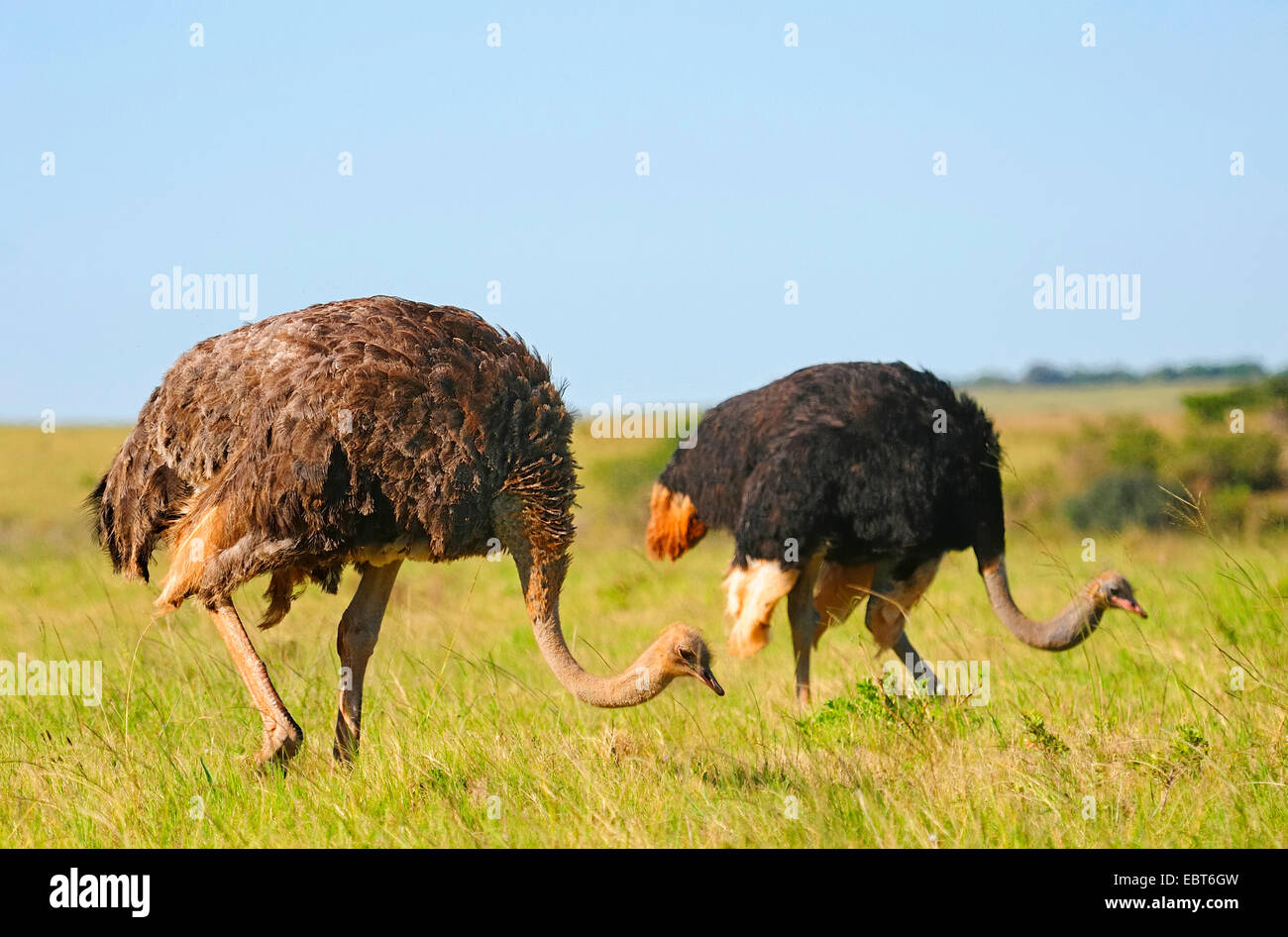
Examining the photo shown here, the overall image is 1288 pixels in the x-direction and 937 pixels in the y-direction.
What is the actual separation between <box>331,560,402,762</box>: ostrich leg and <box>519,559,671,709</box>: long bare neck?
600 millimetres

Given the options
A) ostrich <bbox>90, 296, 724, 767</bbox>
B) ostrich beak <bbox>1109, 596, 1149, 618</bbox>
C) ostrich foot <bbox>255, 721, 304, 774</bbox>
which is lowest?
ostrich foot <bbox>255, 721, 304, 774</bbox>

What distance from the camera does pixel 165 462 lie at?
6309mm

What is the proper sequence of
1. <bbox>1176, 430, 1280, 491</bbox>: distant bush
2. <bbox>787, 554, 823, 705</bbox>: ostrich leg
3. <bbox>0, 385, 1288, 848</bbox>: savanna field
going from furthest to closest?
<bbox>1176, 430, 1280, 491</bbox>: distant bush → <bbox>787, 554, 823, 705</bbox>: ostrich leg → <bbox>0, 385, 1288, 848</bbox>: savanna field

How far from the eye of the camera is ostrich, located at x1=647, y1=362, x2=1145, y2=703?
8375 millimetres

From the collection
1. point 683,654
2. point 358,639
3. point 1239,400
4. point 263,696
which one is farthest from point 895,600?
point 1239,400

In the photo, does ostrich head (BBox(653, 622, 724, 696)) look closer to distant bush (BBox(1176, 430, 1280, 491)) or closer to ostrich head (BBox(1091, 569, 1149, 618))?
ostrich head (BBox(1091, 569, 1149, 618))

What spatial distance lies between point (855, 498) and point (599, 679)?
2713mm

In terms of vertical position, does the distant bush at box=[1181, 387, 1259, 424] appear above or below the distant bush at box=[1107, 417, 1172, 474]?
above

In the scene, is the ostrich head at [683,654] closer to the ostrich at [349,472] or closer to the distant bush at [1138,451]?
the ostrich at [349,472]

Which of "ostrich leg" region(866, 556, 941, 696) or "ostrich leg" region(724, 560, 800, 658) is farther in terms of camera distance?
"ostrich leg" region(866, 556, 941, 696)

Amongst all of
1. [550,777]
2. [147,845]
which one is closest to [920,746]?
[550,777]

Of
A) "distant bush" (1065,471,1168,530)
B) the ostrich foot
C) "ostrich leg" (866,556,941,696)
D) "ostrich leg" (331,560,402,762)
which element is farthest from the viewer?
"distant bush" (1065,471,1168,530)

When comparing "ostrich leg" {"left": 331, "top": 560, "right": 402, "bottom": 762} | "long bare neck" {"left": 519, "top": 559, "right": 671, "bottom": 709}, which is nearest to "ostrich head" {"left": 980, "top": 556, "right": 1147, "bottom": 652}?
"long bare neck" {"left": 519, "top": 559, "right": 671, "bottom": 709}
